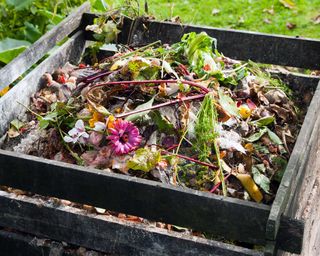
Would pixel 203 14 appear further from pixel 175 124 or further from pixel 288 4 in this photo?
pixel 175 124

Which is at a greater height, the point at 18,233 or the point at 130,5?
the point at 130,5

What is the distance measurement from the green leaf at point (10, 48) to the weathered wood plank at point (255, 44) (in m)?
0.74

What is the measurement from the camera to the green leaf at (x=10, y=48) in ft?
13.5

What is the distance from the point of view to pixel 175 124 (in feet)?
9.70

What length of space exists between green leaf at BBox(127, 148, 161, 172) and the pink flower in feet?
0.28

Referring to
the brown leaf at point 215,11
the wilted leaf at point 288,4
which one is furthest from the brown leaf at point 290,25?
the brown leaf at point 215,11

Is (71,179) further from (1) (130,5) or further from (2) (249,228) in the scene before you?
(1) (130,5)

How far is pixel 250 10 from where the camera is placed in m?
6.39

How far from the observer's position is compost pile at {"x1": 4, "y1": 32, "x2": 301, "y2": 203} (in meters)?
2.84

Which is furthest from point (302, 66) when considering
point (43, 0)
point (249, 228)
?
point (43, 0)

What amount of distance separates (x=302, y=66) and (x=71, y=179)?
1799mm

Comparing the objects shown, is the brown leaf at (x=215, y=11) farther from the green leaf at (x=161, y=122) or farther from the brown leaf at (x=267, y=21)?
the green leaf at (x=161, y=122)

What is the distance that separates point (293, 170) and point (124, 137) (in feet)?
2.53

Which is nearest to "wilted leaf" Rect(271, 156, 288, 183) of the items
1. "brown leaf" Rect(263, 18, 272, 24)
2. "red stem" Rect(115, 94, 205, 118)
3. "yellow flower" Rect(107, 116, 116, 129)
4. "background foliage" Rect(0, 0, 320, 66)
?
"red stem" Rect(115, 94, 205, 118)
